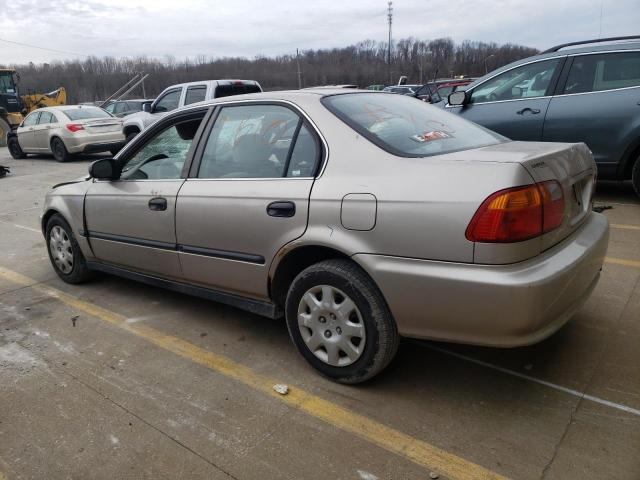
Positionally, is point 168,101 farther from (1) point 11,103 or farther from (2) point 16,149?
(1) point 11,103

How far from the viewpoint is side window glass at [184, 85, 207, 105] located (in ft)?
35.9

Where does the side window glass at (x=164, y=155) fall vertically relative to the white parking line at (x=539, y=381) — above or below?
above

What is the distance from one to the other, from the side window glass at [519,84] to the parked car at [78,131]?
1023 centimetres

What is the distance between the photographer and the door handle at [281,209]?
9.23ft

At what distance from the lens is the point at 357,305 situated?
261cm

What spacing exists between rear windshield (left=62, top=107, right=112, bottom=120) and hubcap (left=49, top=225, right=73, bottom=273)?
1050 centimetres

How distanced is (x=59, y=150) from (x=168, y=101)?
4585 millimetres

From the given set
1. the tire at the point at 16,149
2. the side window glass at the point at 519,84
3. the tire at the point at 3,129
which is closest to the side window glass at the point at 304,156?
the side window glass at the point at 519,84

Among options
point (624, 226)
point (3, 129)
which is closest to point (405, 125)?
point (624, 226)

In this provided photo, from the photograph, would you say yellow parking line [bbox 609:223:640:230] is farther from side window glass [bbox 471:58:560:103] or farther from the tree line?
the tree line

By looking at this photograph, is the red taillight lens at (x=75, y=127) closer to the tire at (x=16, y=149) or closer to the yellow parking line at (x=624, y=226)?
the tire at (x=16, y=149)

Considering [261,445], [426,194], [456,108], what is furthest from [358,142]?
[456,108]

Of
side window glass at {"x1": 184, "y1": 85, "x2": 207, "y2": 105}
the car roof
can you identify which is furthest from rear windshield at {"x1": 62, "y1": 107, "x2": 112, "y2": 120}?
the car roof

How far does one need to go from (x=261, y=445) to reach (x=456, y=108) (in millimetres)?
5893
